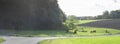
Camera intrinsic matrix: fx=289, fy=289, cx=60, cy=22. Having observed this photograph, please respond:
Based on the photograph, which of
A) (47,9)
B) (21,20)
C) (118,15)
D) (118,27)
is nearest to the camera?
(118,27)

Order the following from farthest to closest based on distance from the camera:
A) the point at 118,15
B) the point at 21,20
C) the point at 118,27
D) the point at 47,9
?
the point at 118,15 < the point at 47,9 < the point at 21,20 < the point at 118,27

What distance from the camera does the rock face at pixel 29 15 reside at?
8212cm

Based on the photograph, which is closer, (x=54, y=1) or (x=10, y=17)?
(x=10, y=17)

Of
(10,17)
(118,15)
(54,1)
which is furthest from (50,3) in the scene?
(118,15)

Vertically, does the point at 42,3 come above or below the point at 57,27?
above

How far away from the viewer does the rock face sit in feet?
269

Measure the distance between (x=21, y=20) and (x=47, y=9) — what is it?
36.2ft

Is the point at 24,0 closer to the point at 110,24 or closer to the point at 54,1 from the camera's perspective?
the point at 54,1

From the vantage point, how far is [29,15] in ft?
283

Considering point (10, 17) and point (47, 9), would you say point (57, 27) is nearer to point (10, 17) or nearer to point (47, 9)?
point (47, 9)

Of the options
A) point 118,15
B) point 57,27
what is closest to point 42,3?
point 57,27

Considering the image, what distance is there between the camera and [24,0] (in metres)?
86.4

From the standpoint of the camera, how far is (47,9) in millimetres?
91438

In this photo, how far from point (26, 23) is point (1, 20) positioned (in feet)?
23.5
